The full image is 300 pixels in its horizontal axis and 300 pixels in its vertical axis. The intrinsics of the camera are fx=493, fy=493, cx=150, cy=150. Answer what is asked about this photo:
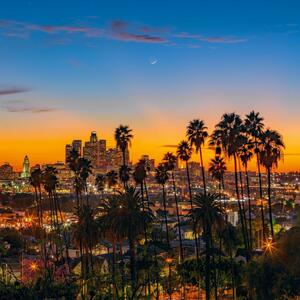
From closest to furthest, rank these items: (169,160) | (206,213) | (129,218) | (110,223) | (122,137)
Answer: (206,213)
(129,218)
(110,223)
(122,137)
(169,160)

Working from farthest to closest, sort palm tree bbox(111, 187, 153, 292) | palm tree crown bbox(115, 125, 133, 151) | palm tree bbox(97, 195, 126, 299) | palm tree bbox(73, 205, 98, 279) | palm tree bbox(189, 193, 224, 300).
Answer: palm tree crown bbox(115, 125, 133, 151) → palm tree bbox(73, 205, 98, 279) → palm tree bbox(97, 195, 126, 299) → palm tree bbox(111, 187, 153, 292) → palm tree bbox(189, 193, 224, 300)

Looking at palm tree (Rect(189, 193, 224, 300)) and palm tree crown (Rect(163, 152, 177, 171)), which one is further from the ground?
palm tree crown (Rect(163, 152, 177, 171))

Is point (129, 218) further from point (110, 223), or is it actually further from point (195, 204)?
point (195, 204)

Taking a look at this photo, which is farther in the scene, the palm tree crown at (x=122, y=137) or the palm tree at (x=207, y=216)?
the palm tree crown at (x=122, y=137)

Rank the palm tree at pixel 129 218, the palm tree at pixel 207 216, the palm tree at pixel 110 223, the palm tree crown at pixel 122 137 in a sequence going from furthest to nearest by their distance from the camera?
1. the palm tree crown at pixel 122 137
2. the palm tree at pixel 110 223
3. the palm tree at pixel 129 218
4. the palm tree at pixel 207 216

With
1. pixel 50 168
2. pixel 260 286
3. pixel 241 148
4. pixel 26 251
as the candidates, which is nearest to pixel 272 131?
pixel 241 148

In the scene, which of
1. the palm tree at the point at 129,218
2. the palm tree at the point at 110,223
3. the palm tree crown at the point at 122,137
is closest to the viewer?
the palm tree at the point at 129,218

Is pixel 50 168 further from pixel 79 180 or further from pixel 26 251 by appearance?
pixel 26 251

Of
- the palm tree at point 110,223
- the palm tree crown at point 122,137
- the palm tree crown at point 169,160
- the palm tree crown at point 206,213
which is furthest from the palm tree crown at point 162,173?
the palm tree crown at point 206,213

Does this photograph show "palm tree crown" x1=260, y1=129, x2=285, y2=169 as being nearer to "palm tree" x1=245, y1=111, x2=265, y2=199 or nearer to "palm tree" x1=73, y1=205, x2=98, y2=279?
"palm tree" x1=245, y1=111, x2=265, y2=199

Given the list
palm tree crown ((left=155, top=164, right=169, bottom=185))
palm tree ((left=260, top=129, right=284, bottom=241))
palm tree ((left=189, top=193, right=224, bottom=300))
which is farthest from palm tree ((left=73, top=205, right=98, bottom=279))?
palm tree crown ((left=155, top=164, right=169, bottom=185))

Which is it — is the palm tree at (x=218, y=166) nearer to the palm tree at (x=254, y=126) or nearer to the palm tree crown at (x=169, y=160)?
the palm tree crown at (x=169, y=160)

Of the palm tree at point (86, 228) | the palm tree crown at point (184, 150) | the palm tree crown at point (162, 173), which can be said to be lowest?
the palm tree at point (86, 228)

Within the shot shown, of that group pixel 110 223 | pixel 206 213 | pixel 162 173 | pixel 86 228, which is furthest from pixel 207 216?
pixel 162 173
